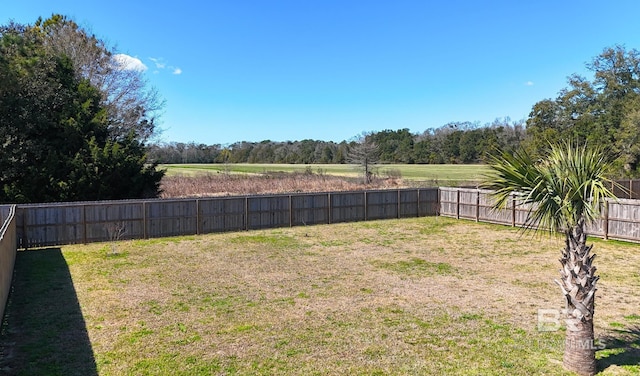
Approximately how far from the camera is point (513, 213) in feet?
58.9

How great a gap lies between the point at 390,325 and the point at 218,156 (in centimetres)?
8290

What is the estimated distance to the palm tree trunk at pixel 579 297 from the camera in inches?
185

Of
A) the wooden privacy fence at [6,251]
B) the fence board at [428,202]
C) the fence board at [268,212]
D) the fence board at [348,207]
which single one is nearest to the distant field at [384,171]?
A: the fence board at [428,202]

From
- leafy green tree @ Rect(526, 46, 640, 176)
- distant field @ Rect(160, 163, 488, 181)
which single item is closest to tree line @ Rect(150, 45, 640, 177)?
leafy green tree @ Rect(526, 46, 640, 176)

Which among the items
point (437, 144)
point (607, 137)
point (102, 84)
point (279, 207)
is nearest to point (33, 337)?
point (279, 207)

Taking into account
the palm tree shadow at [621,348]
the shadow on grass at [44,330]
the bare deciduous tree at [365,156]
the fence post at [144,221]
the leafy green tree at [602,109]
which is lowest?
the shadow on grass at [44,330]

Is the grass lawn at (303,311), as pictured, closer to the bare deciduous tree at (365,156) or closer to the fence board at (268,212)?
the fence board at (268,212)

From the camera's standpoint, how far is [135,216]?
50.4 feet

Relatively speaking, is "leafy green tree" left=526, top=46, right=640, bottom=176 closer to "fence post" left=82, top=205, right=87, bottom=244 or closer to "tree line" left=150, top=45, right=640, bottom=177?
"tree line" left=150, top=45, right=640, bottom=177

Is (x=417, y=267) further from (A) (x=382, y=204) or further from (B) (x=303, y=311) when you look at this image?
(A) (x=382, y=204)

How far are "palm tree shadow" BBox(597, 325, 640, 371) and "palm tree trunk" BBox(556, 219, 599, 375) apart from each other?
38cm

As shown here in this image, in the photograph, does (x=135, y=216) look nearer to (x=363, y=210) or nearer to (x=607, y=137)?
(x=363, y=210)

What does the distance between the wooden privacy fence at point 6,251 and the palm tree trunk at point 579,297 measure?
8021 millimetres

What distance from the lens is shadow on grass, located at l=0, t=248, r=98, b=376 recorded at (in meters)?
5.18
